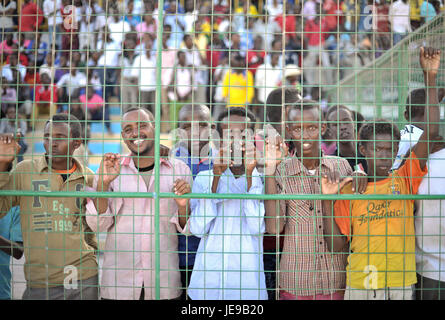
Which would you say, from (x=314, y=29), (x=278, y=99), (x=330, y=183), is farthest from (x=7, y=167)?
(x=314, y=29)

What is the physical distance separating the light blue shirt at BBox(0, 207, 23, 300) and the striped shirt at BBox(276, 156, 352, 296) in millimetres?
1877

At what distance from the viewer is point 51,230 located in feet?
10.6

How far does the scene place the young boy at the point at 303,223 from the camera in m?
3.08

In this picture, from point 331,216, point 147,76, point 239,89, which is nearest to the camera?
point 331,216

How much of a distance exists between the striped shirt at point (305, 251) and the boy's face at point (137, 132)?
0.90m

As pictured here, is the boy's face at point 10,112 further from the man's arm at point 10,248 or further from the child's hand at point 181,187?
the child's hand at point 181,187

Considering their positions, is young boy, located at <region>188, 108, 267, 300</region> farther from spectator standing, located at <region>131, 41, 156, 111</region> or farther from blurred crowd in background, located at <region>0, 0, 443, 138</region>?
spectator standing, located at <region>131, 41, 156, 111</region>

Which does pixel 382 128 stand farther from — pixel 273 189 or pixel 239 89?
pixel 239 89

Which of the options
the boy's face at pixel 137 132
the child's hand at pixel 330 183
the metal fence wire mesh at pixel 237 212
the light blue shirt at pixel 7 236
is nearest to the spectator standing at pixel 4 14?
the metal fence wire mesh at pixel 237 212

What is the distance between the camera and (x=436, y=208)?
3.16 meters

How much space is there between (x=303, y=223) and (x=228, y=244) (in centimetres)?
50

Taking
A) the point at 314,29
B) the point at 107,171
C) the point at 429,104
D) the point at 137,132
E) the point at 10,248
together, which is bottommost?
the point at 10,248

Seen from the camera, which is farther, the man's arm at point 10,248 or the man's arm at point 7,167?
the man's arm at point 10,248
